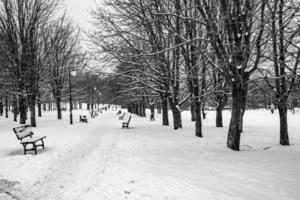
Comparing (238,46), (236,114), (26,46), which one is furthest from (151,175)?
(26,46)

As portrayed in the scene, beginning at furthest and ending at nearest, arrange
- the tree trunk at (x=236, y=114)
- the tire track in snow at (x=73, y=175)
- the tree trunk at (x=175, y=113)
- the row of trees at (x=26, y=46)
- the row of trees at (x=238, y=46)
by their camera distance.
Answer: the row of trees at (x=26, y=46), the tree trunk at (x=175, y=113), the tree trunk at (x=236, y=114), the row of trees at (x=238, y=46), the tire track in snow at (x=73, y=175)

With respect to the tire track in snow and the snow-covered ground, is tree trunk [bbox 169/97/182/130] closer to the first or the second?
the snow-covered ground

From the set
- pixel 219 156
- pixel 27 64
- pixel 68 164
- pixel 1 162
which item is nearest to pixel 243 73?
pixel 219 156

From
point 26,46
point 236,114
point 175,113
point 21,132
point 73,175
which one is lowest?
point 73,175

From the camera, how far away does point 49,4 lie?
70.0ft

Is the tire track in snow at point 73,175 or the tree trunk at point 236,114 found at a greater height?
the tree trunk at point 236,114

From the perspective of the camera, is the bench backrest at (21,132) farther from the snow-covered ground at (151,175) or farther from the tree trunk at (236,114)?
the tree trunk at (236,114)

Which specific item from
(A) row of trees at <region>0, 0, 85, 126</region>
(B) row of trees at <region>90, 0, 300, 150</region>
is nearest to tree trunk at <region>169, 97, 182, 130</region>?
(B) row of trees at <region>90, 0, 300, 150</region>

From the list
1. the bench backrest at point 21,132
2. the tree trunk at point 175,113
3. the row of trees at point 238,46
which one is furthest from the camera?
the tree trunk at point 175,113

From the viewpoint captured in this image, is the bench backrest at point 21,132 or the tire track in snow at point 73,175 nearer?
the tire track in snow at point 73,175

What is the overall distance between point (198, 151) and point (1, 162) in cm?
646

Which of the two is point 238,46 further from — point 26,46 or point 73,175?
point 26,46

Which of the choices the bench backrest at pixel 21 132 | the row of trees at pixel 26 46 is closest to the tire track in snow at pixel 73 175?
the bench backrest at pixel 21 132

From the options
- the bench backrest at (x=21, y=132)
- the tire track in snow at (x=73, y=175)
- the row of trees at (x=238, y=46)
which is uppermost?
the row of trees at (x=238, y=46)
